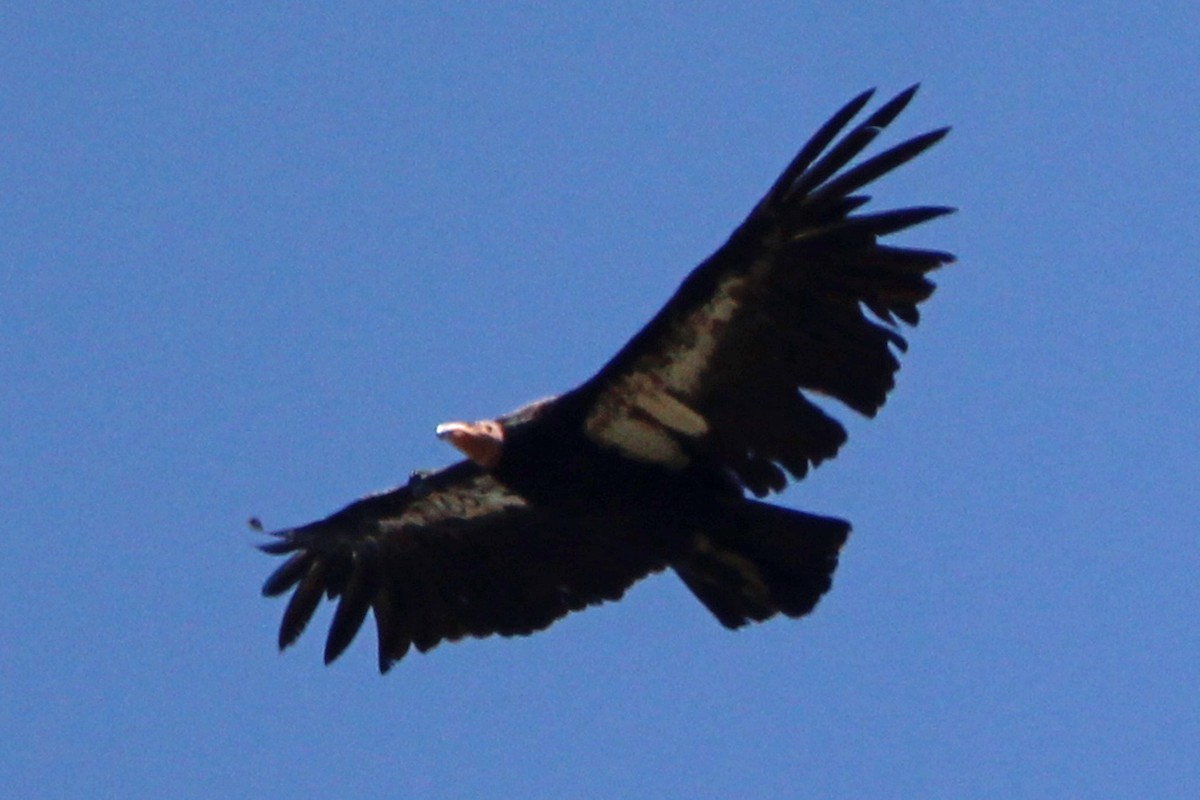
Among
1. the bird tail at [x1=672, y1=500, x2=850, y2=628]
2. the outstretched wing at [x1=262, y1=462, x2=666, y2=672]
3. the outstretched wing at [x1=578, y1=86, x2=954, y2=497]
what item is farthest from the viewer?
the outstretched wing at [x1=262, y1=462, x2=666, y2=672]

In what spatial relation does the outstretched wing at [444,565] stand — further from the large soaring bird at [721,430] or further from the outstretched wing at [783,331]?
the outstretched wing at [783,331]

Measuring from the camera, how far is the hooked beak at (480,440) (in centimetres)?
1495

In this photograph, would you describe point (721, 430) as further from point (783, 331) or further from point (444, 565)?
point (444, 565)

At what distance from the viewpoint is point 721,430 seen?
591 inches

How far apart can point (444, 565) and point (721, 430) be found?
2.63 metres

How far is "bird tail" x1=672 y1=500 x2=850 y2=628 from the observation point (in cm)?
1507

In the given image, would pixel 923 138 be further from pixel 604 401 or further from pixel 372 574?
pixel 372 574

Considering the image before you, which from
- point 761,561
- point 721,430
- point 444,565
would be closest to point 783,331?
point 721,430

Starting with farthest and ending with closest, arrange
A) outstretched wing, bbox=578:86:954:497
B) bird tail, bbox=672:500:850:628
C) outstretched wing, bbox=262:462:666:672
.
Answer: outstretched wing, bbox=262:462:666:672
bird tail, bbox=672:500:850:628
outstretched wing, bbox=578:86:954:497

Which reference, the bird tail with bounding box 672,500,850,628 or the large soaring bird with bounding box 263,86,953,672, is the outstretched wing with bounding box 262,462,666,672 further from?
the bird tail with bounding box 672,500,850,628

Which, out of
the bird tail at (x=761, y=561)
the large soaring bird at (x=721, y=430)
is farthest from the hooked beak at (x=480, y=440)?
the bird tail at (x=761, y=561)

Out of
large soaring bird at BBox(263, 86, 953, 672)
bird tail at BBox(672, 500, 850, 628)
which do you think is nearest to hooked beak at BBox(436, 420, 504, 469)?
large soaring bird at BBox(263, 86, 953, 672)

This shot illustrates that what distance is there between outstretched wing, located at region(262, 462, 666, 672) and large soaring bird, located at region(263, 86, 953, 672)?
0.02m

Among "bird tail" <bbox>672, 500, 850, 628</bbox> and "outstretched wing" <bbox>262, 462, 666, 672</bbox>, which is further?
"outstretched wing" <bbox>262, 462, 666, 672</bbox>
